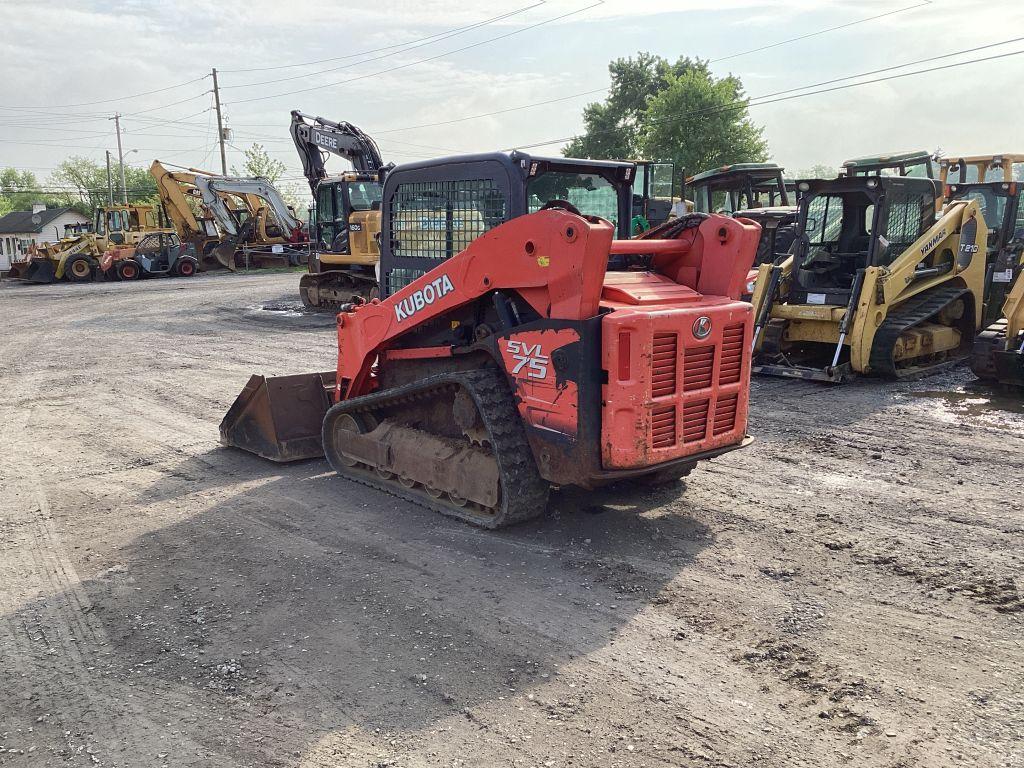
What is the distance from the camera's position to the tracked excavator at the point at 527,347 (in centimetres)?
419

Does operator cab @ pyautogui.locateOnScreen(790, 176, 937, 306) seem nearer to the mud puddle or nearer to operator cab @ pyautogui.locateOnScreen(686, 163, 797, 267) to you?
the mud puddle

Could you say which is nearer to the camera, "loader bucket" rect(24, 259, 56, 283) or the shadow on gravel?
the shadow on gravel

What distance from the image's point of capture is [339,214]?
16.8 metres

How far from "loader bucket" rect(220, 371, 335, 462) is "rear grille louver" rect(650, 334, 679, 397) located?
312 cm

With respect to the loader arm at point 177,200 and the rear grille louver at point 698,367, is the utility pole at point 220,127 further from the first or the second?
the rear grille louver at point 698,367

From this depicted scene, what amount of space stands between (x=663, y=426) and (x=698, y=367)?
0.39 m

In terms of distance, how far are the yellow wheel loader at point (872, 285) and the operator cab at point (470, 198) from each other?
4.24 meters

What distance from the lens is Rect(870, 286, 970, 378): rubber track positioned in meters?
8.70

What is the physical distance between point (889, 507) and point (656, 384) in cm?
204

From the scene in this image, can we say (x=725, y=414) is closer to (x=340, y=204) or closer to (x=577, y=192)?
(x=577, y=192)

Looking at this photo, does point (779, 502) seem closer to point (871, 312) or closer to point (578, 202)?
point (578, 202)

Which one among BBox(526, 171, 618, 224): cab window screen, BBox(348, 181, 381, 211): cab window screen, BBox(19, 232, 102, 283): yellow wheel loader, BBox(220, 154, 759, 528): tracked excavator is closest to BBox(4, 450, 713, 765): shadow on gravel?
BBox(220, 154, 759, 528): tracked excavator

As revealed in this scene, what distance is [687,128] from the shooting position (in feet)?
140

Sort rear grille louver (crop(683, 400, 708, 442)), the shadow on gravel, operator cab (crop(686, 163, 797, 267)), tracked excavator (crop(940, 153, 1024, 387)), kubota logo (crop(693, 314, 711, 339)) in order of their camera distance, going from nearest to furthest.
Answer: the shadow on gravel
kubota logo (crop(693, 314, 711, 339))
rear grille louver (crop(683, 400, 708, 442))
tracked excavator (crop(940, 153, 1024, 387))
operator cab (crop(686, 163, 797, 267))
